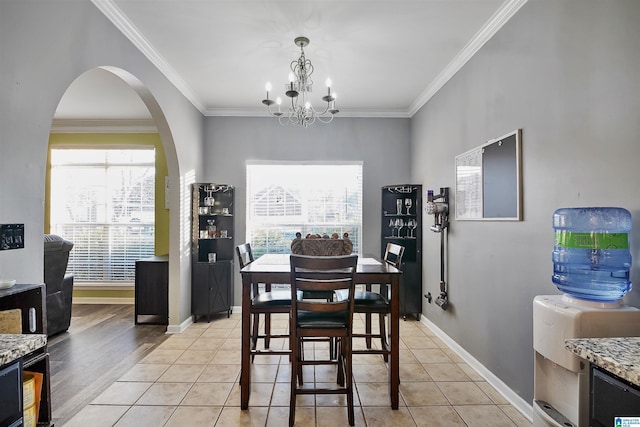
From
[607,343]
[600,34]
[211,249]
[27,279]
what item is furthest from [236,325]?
[600,34]

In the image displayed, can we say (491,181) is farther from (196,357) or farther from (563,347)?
(196,357)

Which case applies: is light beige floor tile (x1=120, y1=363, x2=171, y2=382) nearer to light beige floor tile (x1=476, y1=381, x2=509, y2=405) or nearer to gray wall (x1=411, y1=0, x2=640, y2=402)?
light beige floor tile (x1=476, y1=381, x2=509, y2=405)

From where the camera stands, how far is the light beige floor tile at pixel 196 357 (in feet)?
9.92

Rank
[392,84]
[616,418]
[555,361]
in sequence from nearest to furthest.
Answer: [616,418] → [555,361] → [392,84]

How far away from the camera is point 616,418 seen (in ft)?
3.04

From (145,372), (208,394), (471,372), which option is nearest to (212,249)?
(145,372)

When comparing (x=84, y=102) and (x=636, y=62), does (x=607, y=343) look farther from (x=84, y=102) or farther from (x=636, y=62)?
(x=84, y=102)

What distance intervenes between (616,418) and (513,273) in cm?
153

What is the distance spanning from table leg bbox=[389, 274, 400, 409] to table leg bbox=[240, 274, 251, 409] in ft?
3.18

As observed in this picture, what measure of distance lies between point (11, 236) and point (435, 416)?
2.64 metres

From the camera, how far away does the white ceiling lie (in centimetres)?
245

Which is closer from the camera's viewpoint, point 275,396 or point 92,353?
point 275,396

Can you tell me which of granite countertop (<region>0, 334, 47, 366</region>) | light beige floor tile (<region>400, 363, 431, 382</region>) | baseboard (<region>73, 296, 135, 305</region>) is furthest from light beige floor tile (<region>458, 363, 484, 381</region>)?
baseboard (<region>73, 296, 135, 305</region>)

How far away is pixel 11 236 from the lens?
167cm
